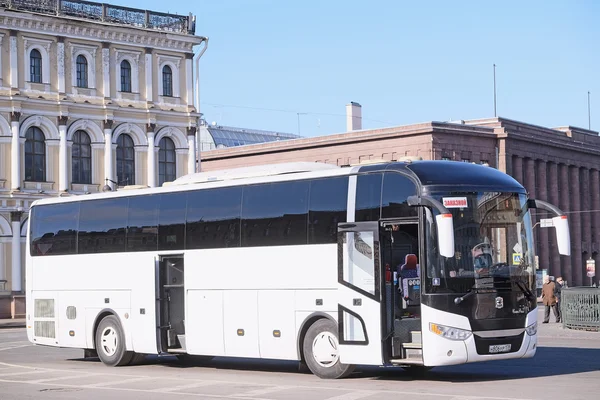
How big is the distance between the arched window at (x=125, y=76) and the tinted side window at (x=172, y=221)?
40.3 metres

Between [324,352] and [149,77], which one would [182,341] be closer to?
[324,352]

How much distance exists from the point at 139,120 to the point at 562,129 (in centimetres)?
5685

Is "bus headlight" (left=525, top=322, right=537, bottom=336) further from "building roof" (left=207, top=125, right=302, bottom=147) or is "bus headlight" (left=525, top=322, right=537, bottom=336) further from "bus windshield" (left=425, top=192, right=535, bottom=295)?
"building roof" (left=207, top=125, right=302, bottom=147)

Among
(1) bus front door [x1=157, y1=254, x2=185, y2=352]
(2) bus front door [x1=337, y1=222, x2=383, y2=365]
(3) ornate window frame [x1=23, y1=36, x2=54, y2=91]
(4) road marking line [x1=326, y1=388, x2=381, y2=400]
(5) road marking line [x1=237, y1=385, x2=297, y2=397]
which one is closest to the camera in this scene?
(4) road marking line [x1=326, y1=388, x2=381, y2=400]

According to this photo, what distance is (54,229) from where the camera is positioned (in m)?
25.6

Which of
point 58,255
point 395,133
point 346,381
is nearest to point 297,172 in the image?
point 346,381

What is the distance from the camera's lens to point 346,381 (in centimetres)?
1886

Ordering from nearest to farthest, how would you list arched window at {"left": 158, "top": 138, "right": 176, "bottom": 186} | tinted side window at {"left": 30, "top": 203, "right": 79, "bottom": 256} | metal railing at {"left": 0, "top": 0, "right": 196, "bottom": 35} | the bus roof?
the bus roof < tinted side window at {"left": 30, "top": 203, "right": 79, "bottom": 256} < metal railing at {"left": 0, "top": 0, "right": 196, "bottom": 35} < arched window at {"left": 158, "top": 138, "right": 176, "bottom": 186}

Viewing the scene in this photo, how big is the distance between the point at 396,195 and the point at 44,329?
1102 cm

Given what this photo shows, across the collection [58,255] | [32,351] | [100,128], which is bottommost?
[32,351]

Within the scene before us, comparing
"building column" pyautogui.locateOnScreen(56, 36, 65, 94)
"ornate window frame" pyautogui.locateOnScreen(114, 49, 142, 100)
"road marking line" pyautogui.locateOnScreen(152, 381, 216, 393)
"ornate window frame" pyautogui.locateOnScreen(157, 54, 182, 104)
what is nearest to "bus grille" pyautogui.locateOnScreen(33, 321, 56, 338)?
"road marking line" pyautogui.locateOnScreen(152, 381, 216, 393)

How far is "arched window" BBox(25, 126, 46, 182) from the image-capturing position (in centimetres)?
5834

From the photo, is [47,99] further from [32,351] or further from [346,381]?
[346,381]

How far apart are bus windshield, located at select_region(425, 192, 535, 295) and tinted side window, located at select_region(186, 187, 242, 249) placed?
14.7ft
